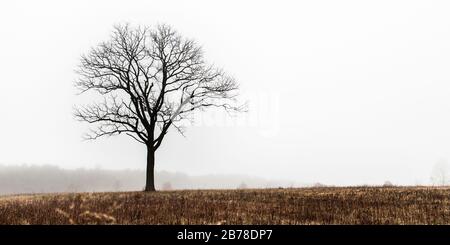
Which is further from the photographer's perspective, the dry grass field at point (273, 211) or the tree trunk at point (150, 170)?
the tree trunk at point (150, 170)

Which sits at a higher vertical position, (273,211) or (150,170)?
(150,170)

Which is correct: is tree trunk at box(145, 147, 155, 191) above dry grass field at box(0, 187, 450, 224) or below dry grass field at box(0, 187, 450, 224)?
above

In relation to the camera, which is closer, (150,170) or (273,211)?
(273,211)

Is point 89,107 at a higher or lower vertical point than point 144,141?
higher

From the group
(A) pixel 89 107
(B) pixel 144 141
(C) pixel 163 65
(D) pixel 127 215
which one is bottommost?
(D) pixel 127 215

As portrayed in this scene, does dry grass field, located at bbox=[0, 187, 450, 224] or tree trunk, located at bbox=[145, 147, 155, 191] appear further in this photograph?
tree trunk, located at bbox=[145, 147, 155, 191]

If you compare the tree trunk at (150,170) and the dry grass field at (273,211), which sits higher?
the tree trunk at (150,170)

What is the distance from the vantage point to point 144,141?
32500mm
